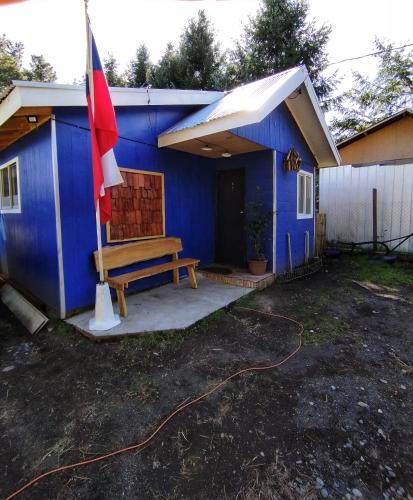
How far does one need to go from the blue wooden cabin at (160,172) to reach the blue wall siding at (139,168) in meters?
0.01

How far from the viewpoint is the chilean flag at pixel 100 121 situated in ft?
10.1

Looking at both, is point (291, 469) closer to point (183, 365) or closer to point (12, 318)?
point (183, 365)

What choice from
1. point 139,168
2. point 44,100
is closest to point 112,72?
point 139,168

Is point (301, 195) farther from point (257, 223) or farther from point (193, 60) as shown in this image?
point (193, 60)

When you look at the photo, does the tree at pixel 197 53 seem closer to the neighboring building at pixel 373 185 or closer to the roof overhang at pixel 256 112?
the neighboring building at pixel 373 185

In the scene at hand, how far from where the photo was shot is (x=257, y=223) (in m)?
5.64

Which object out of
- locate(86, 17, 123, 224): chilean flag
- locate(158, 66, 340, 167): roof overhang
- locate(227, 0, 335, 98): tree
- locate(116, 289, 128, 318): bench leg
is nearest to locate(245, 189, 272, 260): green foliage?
locate(158, 66, 340, 167): roof overhang

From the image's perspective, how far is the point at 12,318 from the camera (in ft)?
14.2

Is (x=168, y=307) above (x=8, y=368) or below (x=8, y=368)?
above

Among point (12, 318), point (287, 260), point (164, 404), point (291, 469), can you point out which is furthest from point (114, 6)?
point (287, 260)

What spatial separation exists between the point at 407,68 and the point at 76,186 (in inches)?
755

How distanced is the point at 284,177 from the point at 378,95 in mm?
14753

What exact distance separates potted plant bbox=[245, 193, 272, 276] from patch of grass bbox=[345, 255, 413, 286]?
7.74ft

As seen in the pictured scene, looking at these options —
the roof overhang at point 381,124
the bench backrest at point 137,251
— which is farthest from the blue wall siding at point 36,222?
the roof overhang at point 381,124
